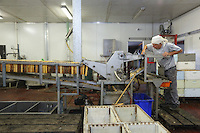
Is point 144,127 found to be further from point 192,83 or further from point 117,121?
point 192,83

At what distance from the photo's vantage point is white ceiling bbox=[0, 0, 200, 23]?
4.13 meters

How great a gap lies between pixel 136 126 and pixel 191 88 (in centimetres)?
325

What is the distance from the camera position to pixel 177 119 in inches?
95.4

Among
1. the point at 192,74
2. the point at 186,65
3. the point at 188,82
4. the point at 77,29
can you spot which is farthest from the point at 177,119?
the point at 77,29

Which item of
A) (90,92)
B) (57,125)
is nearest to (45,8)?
(90,92)

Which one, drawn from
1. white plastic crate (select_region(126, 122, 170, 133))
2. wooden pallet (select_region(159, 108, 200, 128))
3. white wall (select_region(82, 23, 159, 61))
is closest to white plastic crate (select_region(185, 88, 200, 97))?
wooden pallet (select_region(159, 108, 200, 128))

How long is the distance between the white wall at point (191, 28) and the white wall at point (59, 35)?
1286mm

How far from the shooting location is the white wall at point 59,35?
6.37m

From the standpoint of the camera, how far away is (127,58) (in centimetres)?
242

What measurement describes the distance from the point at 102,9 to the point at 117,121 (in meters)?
4.28

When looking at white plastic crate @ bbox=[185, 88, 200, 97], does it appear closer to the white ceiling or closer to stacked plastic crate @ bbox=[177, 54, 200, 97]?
stacked plastic crate @ bbox=[177, 54, 200, 97]

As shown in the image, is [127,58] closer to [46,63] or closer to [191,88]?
[46,63]

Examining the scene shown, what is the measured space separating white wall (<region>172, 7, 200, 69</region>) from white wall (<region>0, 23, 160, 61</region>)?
1.29 meters

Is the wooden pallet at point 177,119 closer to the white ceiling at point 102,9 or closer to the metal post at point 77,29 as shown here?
the metal post at point 77,29
